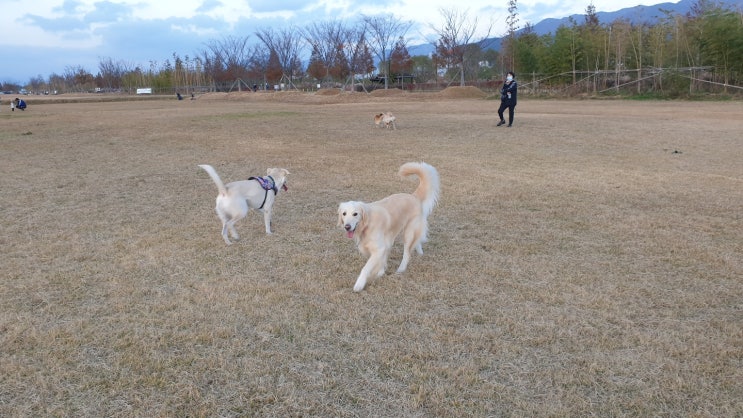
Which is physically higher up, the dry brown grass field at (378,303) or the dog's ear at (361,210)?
the dog's ear at (361,210)

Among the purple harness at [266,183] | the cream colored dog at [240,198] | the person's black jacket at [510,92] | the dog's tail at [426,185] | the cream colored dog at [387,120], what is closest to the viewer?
the dog's tail at [426,185]

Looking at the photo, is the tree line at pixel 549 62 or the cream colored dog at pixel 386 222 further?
the tree line at pixel 549 62

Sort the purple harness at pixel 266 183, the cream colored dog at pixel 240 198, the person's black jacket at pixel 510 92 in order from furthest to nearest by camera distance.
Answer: the person's black jacket at pixel 510 92 → the purple harness at pixel 266 183 → the cream colored dog at pixel 240 198

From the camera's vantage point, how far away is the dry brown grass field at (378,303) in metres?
2.20

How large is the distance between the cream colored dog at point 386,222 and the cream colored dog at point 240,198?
123 cm

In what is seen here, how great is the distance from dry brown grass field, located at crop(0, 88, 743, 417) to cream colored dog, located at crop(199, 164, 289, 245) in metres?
0.21

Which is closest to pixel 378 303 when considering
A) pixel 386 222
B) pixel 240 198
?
pixel 386 222

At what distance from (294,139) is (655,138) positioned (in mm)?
8000

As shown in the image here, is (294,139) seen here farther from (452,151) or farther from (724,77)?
(724,77)

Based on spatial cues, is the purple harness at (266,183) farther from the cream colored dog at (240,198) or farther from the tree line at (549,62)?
the tree line at (549,62)

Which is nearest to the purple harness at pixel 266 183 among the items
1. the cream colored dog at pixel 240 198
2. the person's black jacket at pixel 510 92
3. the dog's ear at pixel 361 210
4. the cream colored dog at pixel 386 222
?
the cream colored dog at pixel 240 198

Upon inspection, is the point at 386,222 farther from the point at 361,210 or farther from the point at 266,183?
the point at 266,183

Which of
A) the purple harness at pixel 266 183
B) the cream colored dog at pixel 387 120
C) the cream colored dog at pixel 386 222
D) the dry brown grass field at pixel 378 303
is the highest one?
the cream colored dog at pixel 387 120

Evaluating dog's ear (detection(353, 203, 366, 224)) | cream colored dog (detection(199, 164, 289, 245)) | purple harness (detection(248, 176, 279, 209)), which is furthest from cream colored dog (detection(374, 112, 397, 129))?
dog's ear (detection(353, 203, 366, 224))
